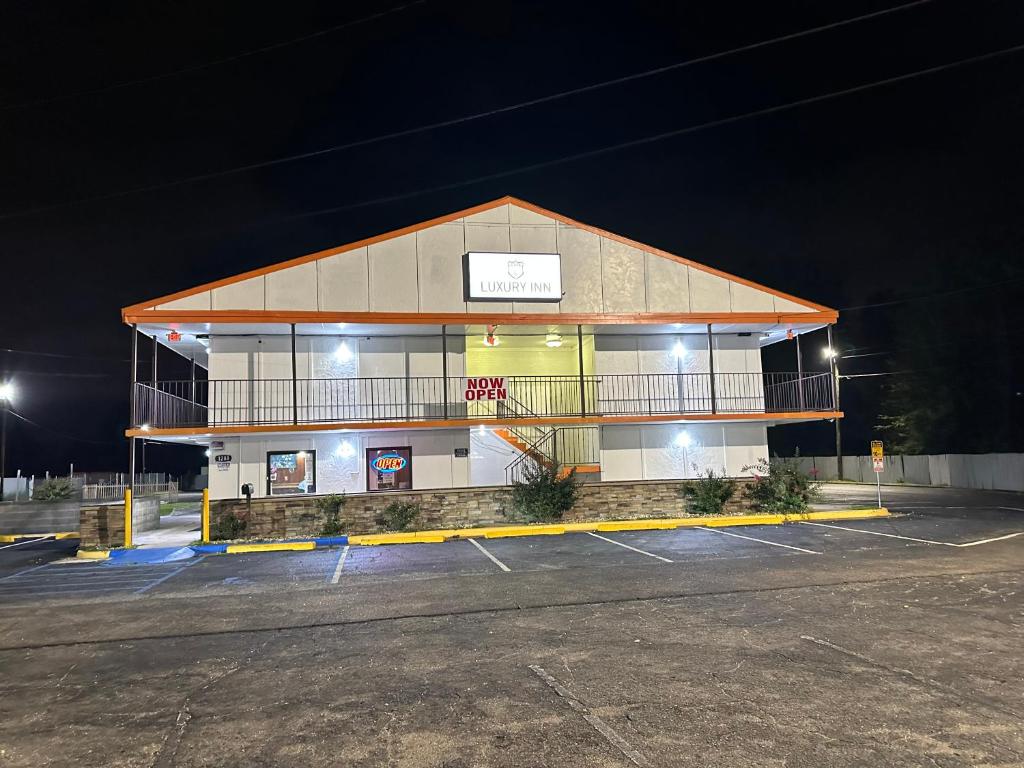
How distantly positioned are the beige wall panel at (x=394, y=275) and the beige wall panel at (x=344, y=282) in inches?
8.7

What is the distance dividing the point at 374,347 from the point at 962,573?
1534 cm

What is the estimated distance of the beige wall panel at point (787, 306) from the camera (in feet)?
68.7

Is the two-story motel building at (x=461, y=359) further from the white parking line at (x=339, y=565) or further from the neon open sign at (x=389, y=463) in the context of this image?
the white parking line at (x=339, y=565)

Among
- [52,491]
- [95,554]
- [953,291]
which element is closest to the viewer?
[95,554]

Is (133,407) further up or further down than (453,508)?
further up

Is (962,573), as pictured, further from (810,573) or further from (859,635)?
(859,635)

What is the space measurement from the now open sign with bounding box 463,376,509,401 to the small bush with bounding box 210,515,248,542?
7.37 meters

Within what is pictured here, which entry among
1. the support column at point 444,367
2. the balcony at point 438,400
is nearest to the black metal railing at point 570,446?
the balcony at point 438,400

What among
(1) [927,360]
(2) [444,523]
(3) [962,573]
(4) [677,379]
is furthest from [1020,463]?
(2) [444,523]

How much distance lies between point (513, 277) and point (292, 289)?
622cm

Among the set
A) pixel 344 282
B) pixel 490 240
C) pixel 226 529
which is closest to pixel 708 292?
pixel 490 240

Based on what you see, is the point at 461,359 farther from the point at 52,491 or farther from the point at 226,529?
the point at 52,491

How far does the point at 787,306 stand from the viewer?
21000 mm

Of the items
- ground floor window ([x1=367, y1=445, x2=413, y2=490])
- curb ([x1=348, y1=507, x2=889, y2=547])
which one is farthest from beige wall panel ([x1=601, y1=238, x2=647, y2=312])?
ground floor window ([x1=367, y1=445, x2=413, y2=490])
